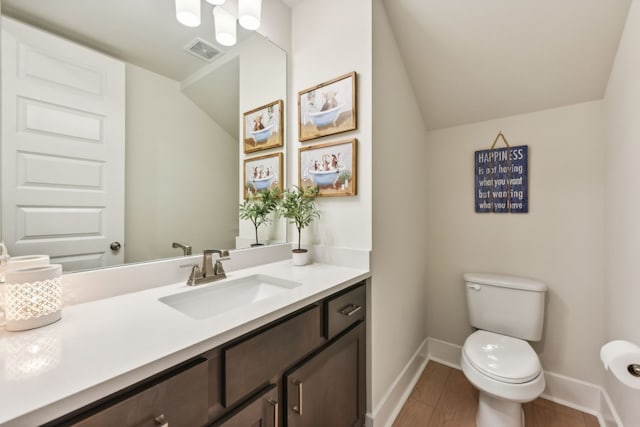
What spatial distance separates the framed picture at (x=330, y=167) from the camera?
1.36 m

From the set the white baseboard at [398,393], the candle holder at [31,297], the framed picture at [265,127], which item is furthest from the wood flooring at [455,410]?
the framed picture at [265,127]

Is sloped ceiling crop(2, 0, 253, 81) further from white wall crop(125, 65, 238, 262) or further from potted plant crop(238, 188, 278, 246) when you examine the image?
potted plant crop(238, 188, 278, 246)

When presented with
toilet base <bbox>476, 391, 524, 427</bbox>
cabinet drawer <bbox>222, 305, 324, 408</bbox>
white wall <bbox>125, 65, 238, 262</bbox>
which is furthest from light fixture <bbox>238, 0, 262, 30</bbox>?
toilet base <bbox>476, 391, 524, 427</bbox>

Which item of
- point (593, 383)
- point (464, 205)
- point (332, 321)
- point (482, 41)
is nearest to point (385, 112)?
point (482, 41)

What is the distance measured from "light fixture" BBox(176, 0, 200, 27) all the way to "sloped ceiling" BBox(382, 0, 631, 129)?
97 cm

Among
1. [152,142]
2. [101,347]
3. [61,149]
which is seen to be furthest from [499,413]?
[61,149]

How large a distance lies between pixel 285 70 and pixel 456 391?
2.31 metres

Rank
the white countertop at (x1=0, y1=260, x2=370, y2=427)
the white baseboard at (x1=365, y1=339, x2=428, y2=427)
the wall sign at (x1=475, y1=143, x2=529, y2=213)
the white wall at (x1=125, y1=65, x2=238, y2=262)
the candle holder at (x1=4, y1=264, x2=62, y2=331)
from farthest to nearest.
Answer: the wall sign at (x1=475, y1=143, x2=529, y2=213) < the white baseboard at (x1=365, y1=339, x2=428, y2=427) < the white wall at (x1=125, y1=65, x2=238, y2=262) < the candle holder at (x1=4, y1=264, x2=62, y2=331) < the white countertop at (x1=0, y1=260, x2=370, y2=427)

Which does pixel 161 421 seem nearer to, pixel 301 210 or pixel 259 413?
pixel 259 413

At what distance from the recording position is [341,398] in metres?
1.12

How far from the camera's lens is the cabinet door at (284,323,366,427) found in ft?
2.92

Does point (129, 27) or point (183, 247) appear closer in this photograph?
point (129, 27)

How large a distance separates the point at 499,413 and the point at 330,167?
1504mm

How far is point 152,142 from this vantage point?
108cm
